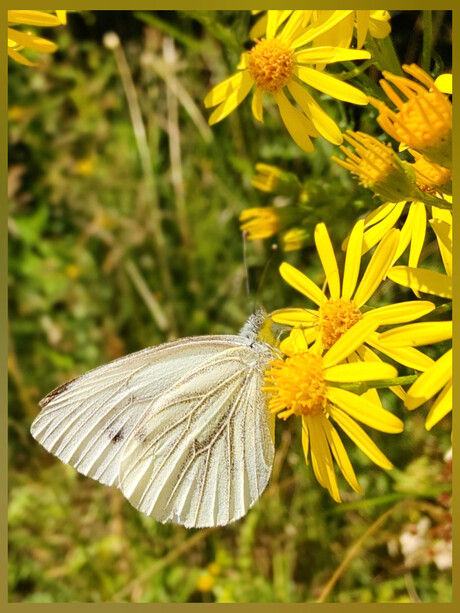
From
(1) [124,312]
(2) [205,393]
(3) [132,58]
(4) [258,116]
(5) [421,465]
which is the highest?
(3) [132,58]

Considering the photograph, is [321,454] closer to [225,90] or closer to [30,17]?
[225,90]

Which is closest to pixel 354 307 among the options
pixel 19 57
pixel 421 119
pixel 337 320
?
pixel 337 320

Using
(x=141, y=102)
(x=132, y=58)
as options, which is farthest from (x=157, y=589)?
(x=132, y=58)

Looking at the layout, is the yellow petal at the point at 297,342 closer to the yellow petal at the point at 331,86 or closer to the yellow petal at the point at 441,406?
the yellow petal at the point at 441,406

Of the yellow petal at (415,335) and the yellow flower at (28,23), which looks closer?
the yellow petal at (415,335)

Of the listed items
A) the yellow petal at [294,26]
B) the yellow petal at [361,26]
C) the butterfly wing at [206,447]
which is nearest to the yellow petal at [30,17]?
the yellow petal at [294,26]

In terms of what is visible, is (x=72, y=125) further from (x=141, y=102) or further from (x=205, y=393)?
(x=205, y=393)

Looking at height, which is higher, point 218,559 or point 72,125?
point 72,125
